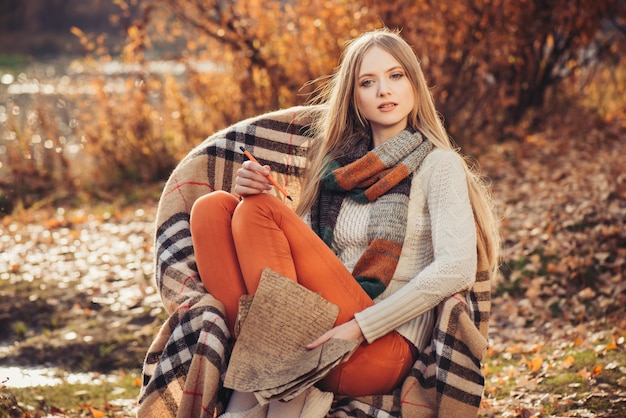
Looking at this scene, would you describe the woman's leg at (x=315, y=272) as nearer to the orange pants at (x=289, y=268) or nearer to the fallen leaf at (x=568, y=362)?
the orange pants at (x=289, y=268)

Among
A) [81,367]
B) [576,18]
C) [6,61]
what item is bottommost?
[81,367]

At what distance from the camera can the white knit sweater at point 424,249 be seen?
103 inches

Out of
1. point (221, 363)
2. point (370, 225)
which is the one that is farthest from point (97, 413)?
point (370, 225)

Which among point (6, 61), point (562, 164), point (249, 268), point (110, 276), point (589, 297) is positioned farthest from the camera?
point (6, 61)

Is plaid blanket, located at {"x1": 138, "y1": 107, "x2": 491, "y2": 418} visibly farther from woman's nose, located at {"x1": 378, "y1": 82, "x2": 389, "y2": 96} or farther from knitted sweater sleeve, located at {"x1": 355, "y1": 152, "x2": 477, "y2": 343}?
woman's nose, located at {"x1": 378, "y1": 82, "x2": 389, "y2": 96}

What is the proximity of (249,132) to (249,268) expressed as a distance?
0.93 m

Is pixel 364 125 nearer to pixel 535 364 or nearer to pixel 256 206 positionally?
pixel 256 206

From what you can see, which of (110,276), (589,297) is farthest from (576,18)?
(110,276)

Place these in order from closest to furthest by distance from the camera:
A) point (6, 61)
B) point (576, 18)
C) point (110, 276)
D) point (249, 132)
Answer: point (249, 132) → point (110, 276) → point (576, 18) → point (6, 61)

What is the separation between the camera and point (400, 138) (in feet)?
9.84

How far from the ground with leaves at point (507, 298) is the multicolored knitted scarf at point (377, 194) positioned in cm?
101

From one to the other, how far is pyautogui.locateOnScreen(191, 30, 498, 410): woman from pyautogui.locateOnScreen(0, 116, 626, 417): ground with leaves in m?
0.95

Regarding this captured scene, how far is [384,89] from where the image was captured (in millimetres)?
3000

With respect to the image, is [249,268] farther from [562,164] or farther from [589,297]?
[562,164]
